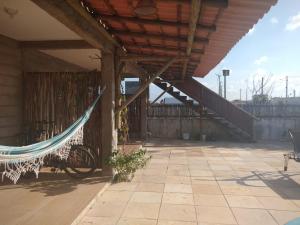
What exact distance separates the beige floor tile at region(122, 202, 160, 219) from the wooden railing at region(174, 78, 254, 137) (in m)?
8.90

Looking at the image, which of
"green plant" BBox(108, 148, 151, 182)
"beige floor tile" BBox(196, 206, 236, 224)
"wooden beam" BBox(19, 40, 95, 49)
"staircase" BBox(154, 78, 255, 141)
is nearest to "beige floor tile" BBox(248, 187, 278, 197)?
"beige floor tile" BBox(196, 206, 236, 224)

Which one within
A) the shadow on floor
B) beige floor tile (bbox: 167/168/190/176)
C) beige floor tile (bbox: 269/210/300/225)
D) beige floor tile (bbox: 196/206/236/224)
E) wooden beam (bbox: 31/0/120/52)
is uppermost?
wooden beam (bbox: 31/0/120/52)

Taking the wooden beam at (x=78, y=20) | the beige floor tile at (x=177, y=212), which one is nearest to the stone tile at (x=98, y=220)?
the beige floor tile at (x=177, y=212)

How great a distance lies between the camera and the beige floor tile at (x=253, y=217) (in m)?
3.93

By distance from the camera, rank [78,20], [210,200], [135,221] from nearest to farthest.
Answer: [135,221] → [78,20] → [210,200]

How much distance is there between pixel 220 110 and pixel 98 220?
32.6ft

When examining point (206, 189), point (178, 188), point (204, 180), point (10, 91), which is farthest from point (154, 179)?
point (10, 91)

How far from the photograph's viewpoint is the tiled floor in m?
4.05

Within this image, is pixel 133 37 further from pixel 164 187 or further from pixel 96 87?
pixel 164 187

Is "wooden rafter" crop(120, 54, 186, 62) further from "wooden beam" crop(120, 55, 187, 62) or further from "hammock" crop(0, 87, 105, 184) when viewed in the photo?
"hammock" crop(0, 87, 105, 184)

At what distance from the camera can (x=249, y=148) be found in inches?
419

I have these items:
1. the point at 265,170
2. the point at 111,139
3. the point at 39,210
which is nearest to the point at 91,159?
the point at 111,139

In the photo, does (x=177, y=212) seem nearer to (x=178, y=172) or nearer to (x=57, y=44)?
(x=178, y=172)

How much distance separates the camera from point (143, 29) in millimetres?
5258
